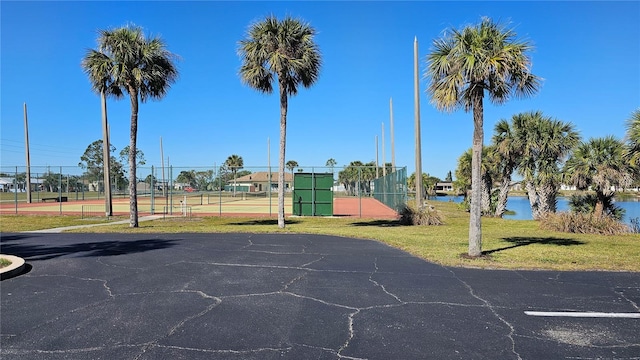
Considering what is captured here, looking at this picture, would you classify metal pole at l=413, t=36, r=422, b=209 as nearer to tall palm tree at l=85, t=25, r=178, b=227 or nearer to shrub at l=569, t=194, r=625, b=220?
shrub at l=569, t=194, r=625, b=220

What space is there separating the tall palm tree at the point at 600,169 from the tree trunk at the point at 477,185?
36.3ft

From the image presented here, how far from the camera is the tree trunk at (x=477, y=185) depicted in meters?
9.98

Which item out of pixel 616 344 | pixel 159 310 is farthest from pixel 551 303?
pixel 159 310

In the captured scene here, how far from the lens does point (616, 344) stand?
4445mm

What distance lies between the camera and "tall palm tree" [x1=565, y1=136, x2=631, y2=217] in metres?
17.7

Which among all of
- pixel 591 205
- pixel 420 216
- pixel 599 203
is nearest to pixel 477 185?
pixel 420 216

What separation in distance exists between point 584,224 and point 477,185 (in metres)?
9.77

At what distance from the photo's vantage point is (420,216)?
64.8 feet

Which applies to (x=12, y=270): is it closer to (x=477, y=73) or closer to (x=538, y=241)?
(x=477, y=73)

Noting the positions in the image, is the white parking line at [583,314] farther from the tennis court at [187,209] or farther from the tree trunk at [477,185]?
the tennis court at [187,209]

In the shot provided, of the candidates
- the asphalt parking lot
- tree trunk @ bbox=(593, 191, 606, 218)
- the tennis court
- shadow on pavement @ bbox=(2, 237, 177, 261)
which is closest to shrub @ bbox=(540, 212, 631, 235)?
tree trunk @ bbox=(593, 191, 606, 218)

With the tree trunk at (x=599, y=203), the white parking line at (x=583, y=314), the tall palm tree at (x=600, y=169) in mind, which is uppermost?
the tall palm tree at (x=600, y=169)

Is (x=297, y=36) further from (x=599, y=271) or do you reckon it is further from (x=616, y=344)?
(x=616, y=344)

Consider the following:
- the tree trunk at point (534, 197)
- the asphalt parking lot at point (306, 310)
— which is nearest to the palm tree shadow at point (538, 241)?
the asphalt parking lot at point (306, 310)
